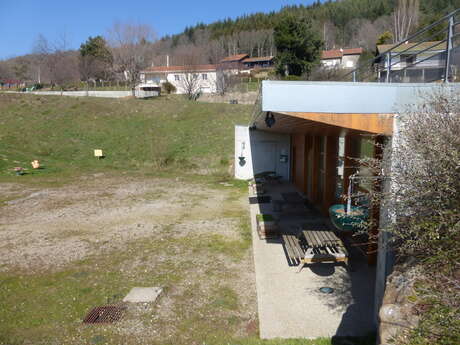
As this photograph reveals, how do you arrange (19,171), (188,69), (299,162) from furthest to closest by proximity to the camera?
(188,69) < (19,171) < (299,162)

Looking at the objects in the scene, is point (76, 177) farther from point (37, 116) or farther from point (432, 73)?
point (432, 73)

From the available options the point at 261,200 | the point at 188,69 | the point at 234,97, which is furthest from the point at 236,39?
the point at 261,200

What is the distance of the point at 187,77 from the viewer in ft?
151

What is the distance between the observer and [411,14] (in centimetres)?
5062

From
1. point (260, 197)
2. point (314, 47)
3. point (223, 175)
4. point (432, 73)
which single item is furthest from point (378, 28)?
point (432, 73)

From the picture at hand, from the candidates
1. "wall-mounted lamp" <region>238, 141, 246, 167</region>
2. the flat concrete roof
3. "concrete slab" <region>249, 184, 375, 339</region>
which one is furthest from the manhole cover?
"wall-mounted lamp" <region>238, 141, 246, 167</region>

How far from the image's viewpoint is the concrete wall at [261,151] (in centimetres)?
1678

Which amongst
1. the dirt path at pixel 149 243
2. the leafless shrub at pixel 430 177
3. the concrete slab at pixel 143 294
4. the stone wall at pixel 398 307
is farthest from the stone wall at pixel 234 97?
the stone wall at pixel 398 307

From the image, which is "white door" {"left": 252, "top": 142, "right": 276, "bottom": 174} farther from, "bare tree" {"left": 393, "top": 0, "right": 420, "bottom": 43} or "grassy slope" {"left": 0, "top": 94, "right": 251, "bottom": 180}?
"bare tree" {"left": 393, "top": 0, "right": 420, "bottom": 43}

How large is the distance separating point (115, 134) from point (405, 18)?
158ft

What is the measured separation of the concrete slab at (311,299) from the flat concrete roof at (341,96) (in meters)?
3.00

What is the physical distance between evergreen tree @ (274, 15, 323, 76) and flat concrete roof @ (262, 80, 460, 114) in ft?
109

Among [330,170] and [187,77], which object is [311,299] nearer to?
[330,170]

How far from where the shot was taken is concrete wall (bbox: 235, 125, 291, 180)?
55.1 feet
